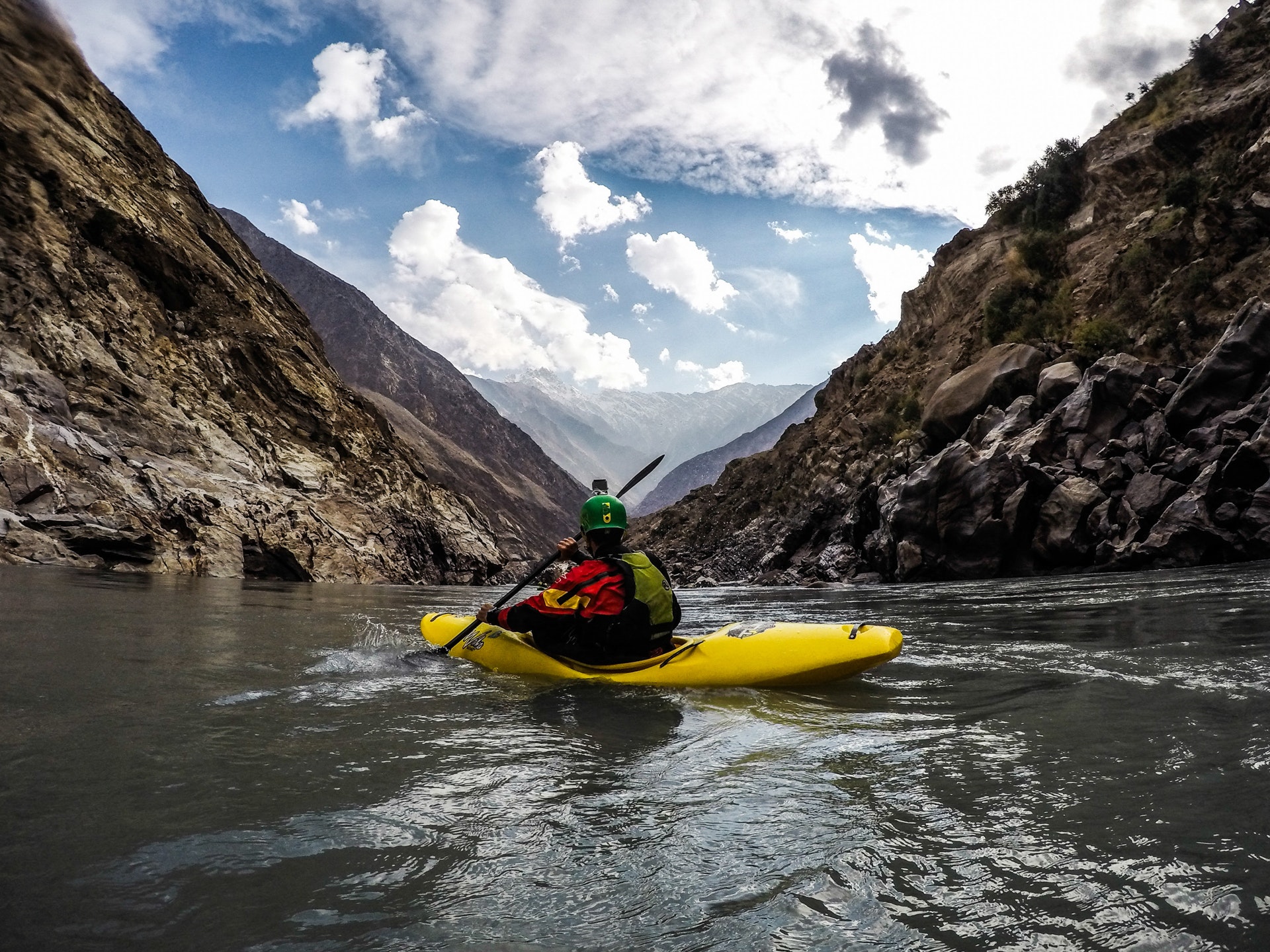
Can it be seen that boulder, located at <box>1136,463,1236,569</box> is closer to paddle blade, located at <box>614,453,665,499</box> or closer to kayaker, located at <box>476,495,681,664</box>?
paddle blade, located at <box>614,453,665,499</box>

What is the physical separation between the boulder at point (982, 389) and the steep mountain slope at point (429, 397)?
220 ft

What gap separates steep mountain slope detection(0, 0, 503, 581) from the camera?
616 inches

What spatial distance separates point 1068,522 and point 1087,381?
135 inches

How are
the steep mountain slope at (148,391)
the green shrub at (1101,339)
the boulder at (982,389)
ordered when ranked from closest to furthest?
the steep mountain slope at (148,391)
the green shrub at (1101,339)
the boulder at (982,389)

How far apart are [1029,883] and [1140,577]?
10660 mm

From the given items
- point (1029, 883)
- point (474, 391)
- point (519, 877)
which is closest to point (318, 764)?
point (519, 877)

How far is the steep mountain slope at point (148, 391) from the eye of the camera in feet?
51.3

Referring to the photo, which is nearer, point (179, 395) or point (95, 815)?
point (95, 815)

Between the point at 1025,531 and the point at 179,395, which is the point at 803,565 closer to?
the point at 1025,531

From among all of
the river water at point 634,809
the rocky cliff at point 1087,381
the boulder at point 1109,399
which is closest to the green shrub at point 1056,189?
the rocky cliff at point 1087,381

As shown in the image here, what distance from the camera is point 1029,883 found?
5.66ft

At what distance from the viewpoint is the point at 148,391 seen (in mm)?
19500

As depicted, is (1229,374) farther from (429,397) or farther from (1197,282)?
(429,397)

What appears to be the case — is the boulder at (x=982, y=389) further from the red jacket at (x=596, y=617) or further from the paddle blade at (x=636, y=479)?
the red jacket at (x=596, y=617)
